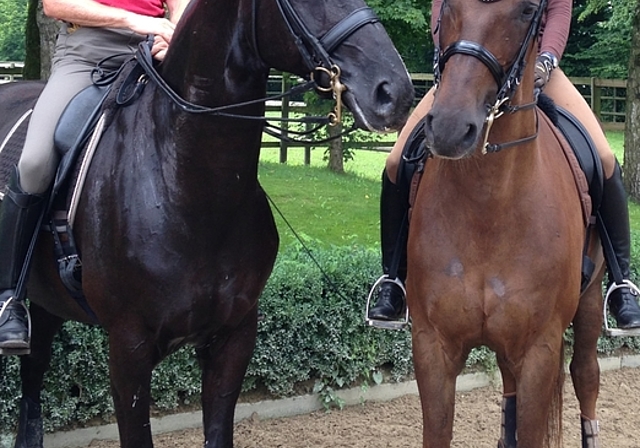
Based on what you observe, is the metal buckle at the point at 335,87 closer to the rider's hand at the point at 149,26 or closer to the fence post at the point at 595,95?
the rider's hand at the point at 149,26

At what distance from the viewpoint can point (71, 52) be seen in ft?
13.3

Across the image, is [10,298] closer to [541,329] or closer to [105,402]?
[105,402]

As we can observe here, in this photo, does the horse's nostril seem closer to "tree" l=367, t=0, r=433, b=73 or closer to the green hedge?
the green hedge

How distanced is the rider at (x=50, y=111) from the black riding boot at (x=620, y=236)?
2359 millimetres

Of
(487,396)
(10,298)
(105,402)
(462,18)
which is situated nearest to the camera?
(462,18)

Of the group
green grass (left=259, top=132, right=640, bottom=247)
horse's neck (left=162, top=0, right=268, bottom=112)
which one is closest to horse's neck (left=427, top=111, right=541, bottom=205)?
horse's neck (left=162, top=0, right=268, bottom=112)

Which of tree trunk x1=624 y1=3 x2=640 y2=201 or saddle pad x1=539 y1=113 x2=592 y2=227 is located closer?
saddle pad x1=539 y1=113 x2=592 y2=227

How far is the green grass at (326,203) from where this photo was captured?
954 centimetres

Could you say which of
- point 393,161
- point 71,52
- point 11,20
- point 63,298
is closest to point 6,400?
point 63,298

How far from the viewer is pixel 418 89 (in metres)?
14.7

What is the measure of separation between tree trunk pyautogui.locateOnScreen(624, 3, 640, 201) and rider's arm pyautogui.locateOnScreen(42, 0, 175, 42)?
1127 centimetres

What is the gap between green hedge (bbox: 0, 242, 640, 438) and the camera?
533 cm

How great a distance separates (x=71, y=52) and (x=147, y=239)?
1154 mm

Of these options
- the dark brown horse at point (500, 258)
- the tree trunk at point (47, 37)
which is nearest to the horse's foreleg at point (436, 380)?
the dark brown horse at point (500, 258)
